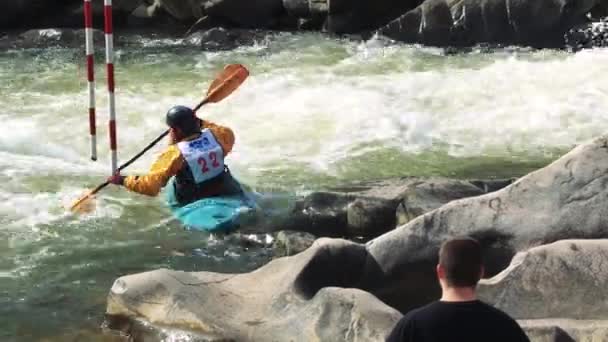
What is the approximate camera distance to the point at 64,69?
35.8 ft

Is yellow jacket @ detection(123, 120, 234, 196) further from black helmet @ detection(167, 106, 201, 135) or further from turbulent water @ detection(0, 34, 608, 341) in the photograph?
turbulent water @ detection(0, 34, 608, 341)

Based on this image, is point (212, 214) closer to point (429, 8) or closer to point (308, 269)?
point (308, 269)

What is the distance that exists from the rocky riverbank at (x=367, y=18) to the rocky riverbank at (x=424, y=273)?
7332 millimetres

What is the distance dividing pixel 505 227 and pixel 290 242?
137 cm

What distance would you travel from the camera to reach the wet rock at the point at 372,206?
544 cm

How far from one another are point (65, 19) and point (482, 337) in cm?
1231

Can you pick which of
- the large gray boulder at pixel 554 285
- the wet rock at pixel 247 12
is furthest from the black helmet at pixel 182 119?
the wet rock at pixel 247 12

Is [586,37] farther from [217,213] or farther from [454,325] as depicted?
[454,325]

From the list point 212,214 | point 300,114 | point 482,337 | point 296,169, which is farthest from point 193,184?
point 482,337

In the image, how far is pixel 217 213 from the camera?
5594 millimetres

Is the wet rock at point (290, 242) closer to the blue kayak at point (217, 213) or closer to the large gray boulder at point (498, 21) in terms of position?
the blue kayak at point (217, 213)

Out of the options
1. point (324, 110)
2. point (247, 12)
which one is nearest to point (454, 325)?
point (324, 110)

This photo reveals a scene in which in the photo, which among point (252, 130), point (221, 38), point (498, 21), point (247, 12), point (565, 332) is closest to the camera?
point (565, 332)

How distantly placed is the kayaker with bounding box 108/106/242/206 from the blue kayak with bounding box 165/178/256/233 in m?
0.08
